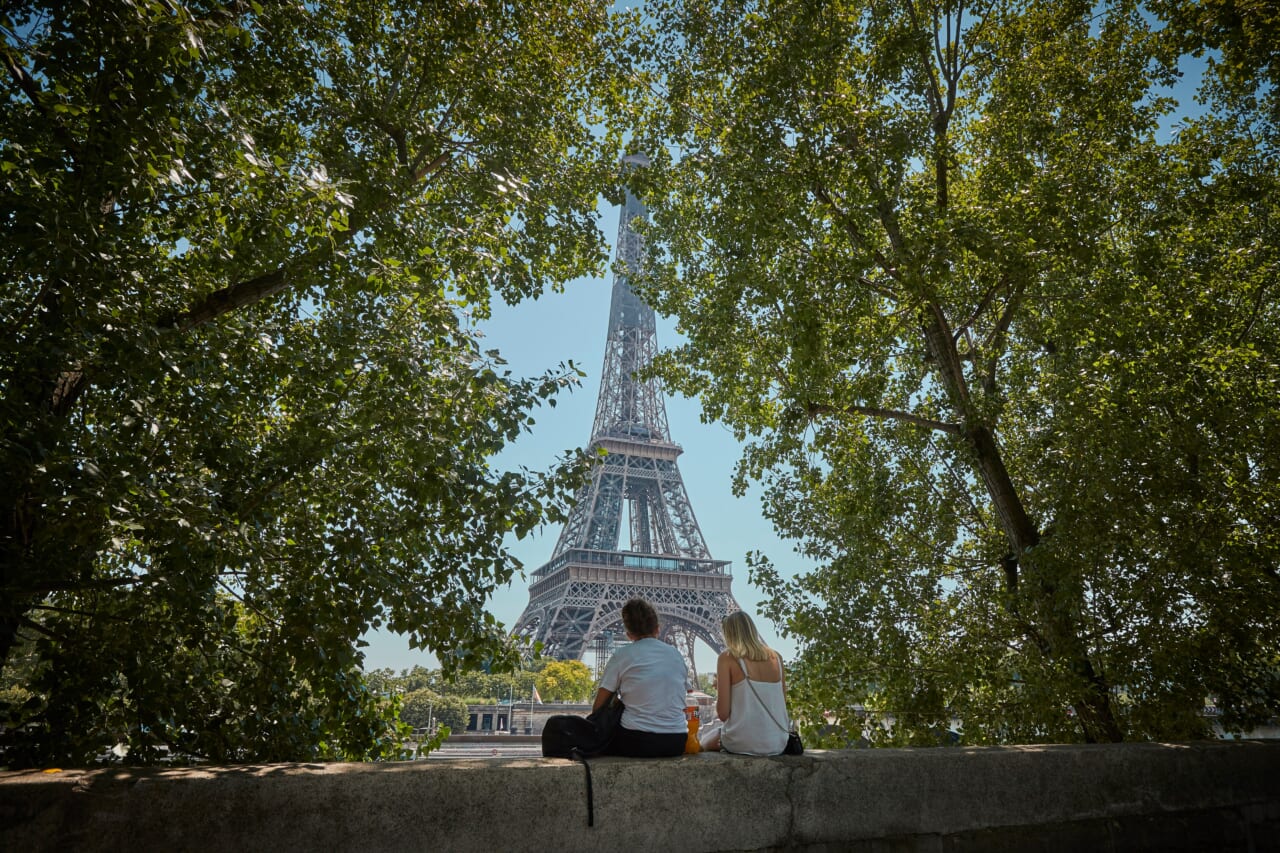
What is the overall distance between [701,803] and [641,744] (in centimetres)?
52

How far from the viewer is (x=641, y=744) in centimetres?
368

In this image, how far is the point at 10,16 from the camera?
4227 millimetres

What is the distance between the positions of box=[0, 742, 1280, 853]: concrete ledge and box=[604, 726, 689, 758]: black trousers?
8.8 inches

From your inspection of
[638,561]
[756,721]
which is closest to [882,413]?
[756,721]

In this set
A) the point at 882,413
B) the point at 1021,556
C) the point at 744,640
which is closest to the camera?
the point at 744,640

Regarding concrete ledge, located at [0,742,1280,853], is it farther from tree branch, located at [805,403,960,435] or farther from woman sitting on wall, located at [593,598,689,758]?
tree branch, located at [805,403,960,435]

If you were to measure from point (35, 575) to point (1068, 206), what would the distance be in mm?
7816

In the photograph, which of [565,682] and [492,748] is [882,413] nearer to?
[492,748]

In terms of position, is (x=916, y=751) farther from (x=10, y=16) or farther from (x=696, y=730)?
(x=10, y=16)

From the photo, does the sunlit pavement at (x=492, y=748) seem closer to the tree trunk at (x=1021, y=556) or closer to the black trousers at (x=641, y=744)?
the tree trunk at (x=1021, y=556)

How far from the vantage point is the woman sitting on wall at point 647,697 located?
3.70 meters

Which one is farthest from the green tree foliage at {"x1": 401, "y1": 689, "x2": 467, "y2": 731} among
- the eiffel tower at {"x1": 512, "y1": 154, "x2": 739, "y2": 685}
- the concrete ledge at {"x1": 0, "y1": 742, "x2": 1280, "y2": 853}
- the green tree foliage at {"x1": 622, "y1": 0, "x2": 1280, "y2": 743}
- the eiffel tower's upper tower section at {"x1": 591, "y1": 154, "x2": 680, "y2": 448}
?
the concrete ledge at {"x1": 0, "y1": 742, "x2": 1280, "y2": 853}

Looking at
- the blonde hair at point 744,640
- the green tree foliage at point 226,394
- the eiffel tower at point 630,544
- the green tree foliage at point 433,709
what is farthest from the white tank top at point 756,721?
the green tree foliage at point 433,709

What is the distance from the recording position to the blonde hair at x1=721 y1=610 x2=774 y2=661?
14.3 feet
